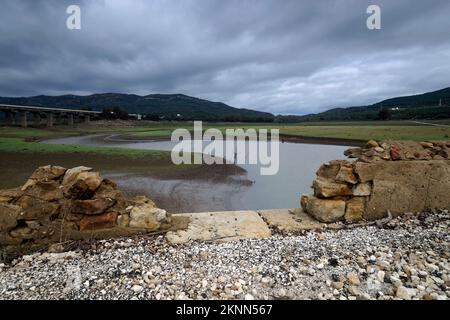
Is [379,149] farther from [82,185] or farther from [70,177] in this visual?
[70,177]

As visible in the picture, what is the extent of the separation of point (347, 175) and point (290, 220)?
1.62 m

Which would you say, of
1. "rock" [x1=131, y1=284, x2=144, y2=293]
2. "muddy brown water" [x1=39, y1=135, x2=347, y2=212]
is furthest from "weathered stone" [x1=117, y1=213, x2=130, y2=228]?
"muddy brown water" [x1=39, y1=135, x2=347, y2=212]

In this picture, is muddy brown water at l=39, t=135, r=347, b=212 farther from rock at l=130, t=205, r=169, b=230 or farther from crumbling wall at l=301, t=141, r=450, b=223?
crumbling wall at l=301, t=141, r=450, b=223

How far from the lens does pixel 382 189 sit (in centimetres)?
627

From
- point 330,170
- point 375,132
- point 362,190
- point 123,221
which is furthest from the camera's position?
point 375,132

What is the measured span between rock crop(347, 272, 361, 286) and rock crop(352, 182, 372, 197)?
246cm

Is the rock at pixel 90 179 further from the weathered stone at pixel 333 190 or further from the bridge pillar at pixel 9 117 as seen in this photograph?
the bridge pillar at pixel 9 117

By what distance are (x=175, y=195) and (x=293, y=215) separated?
862 cm

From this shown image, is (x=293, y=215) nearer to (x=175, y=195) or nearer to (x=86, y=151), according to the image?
(x=175, y=195)

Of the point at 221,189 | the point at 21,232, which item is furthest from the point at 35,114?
the point at 21,232

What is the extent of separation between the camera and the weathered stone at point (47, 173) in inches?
224

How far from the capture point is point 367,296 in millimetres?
3773

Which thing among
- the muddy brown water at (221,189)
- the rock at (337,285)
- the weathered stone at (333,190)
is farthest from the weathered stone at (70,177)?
the muddy brown water at (221,189)
